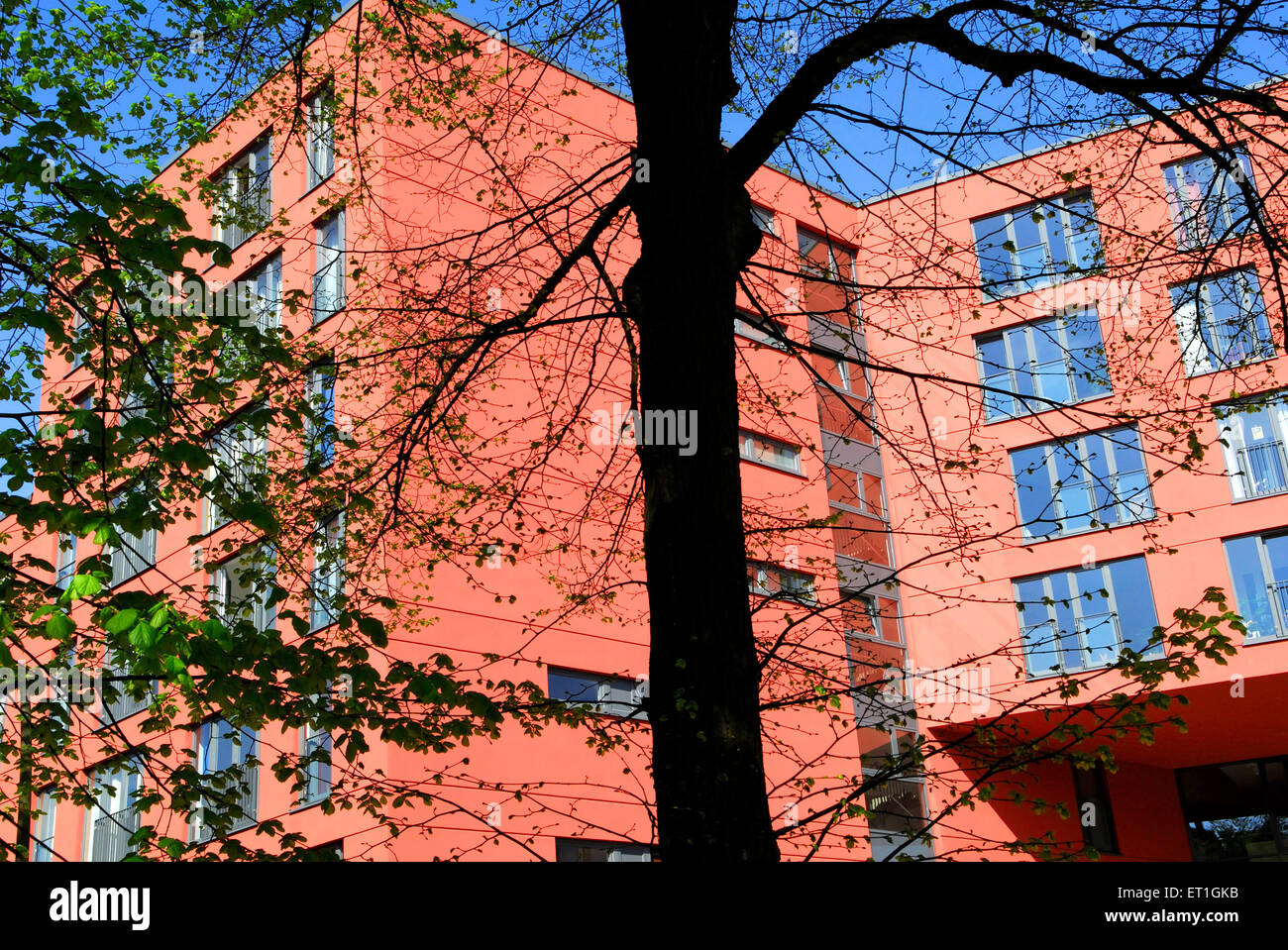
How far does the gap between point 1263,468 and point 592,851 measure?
15.1 m

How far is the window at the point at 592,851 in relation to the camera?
17984mm

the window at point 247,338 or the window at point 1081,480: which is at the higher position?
the window at point 1081,480

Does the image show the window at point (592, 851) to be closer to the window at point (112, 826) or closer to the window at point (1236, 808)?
the window at point (112, 826)

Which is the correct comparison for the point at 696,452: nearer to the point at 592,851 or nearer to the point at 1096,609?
the point at 592,851

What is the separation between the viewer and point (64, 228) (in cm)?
659

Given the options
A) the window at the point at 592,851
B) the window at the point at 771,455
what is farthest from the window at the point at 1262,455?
the window at the point at 592,851

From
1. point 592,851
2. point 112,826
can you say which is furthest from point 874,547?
point 112,826

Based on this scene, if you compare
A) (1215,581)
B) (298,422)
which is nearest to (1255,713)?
(1215,581)

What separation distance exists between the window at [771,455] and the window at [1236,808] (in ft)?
36.9

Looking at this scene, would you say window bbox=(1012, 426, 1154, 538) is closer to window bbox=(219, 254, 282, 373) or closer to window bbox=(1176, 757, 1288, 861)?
window bbox=(1176, 757, 1288, 861)

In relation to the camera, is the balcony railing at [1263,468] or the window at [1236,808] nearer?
the balcony railing at [1263,468]

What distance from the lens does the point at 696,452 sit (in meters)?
5.99

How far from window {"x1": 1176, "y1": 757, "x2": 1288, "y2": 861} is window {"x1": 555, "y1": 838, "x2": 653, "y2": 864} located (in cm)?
1352
